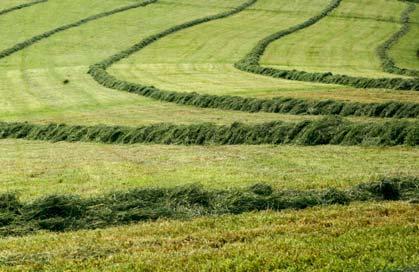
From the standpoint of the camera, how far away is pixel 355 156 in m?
23.4

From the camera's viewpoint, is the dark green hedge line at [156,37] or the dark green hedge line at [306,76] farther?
the dark green hedge line at [156,37]

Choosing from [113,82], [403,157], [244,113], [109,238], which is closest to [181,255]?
[109,238]

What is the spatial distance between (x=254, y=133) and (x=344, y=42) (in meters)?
48.4

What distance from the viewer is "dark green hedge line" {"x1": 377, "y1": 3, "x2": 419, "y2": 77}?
5729 cm

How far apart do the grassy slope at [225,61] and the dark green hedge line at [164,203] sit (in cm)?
1969

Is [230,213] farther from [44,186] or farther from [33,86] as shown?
[33,86]

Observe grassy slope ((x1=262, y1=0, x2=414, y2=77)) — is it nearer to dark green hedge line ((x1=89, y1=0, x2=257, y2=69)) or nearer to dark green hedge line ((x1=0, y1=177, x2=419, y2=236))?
dark green hedge line ((x1=89, y1=0, x2=257, y2=69))

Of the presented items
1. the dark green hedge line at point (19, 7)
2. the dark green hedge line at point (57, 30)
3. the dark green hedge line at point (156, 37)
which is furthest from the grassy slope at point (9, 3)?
the dark green hedge line at point (156, 37)

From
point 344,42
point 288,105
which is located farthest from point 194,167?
point 344,42

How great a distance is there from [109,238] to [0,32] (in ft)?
228

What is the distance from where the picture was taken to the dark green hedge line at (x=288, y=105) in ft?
107

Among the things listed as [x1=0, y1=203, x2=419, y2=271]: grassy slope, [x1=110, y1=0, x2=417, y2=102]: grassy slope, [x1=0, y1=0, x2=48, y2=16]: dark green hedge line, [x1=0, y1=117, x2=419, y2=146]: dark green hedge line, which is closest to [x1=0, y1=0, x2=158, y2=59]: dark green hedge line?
[x1=0, y1=0, x2=48, y2=16]: dark green hedge line

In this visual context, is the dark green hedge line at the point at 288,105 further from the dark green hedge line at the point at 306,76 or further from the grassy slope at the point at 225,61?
the dark green hedge line at the point at 306,76

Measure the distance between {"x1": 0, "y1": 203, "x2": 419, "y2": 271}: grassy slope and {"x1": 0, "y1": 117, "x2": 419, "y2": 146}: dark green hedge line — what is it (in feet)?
32.9
